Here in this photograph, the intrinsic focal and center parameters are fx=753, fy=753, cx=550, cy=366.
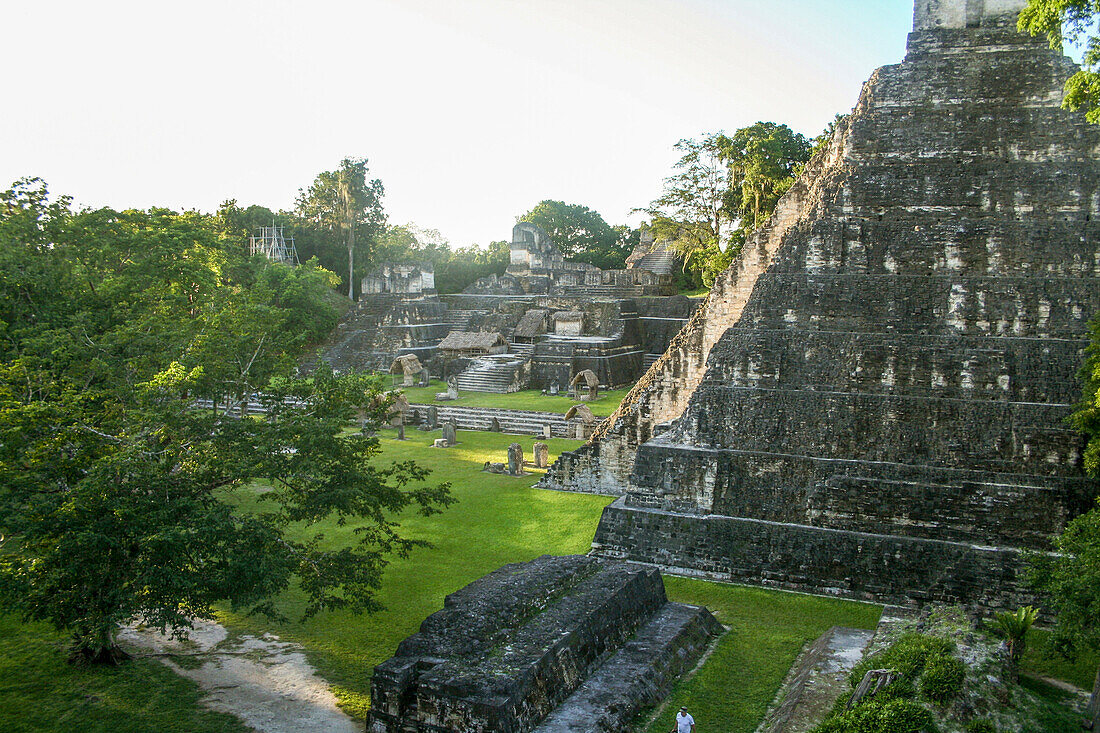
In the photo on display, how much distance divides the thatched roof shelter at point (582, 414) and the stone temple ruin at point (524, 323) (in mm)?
9766

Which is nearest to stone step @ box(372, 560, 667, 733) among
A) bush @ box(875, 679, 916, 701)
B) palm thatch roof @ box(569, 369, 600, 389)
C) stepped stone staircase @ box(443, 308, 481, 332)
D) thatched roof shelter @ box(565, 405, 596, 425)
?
bush @ box(875, 679, 916, 701)

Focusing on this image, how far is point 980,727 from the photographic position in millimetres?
7121

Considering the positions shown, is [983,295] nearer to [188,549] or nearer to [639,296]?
[188,549]

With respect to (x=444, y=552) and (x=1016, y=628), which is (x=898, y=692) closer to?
(x=1016, y=628)

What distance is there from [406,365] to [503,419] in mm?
11498

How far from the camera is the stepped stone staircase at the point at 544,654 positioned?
822 cm

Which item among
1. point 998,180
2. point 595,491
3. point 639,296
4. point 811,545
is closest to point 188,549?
point 811,545

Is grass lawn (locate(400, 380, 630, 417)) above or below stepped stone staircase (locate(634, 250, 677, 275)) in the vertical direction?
below

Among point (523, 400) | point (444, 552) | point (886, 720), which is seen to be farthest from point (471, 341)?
point (886, 720)

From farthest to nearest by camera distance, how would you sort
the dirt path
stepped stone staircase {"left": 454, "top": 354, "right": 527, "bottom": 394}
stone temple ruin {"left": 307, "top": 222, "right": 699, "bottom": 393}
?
1. stone temple ruin {"left": 307, "top": 222, "right": 699, "bottom": 393}
2. stepped stone staircase {"left": 454, "top": 354, "right": 527, "bottom": 394}
3. the dirt path

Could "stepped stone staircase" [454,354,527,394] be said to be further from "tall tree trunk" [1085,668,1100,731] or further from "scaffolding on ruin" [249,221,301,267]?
"tall tree trunk" [1085,668,1100,731]

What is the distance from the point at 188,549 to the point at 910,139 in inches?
625

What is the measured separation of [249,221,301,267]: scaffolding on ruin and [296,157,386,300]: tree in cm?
374

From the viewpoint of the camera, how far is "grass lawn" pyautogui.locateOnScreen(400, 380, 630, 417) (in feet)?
107
